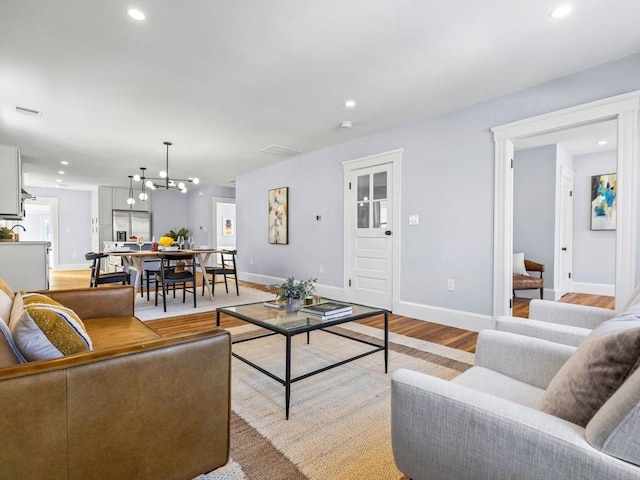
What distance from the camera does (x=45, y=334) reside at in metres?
1.11

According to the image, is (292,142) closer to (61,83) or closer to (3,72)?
(61,83)

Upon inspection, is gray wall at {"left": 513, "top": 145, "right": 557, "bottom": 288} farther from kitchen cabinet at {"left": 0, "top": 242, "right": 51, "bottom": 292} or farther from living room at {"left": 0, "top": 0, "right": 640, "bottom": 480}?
kitchen cabinet at {"left": 0, "top": 242, "right": 51, "bottom": 292}

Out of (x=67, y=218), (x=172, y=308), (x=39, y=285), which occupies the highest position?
(x=67, y=218)

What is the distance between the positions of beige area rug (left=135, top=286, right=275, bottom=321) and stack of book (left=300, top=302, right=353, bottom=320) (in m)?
2.54

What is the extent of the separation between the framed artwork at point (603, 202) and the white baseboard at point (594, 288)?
947mm

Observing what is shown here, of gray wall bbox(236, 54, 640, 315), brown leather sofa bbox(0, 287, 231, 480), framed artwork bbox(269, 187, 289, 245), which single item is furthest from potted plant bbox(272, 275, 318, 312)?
framed artwork bbox(269, 187, 289, 245)

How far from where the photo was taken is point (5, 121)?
4051 mm

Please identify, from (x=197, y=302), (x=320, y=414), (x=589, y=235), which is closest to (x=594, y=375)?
(x=320, y=414)

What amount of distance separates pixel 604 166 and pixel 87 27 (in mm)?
7050

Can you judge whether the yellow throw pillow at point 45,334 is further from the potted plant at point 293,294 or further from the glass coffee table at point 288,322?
the potted plant at point 293,294

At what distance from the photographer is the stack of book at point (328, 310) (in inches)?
85.1

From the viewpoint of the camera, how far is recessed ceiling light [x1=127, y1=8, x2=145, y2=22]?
2.04 meters

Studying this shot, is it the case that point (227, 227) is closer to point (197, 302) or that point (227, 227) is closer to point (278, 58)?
point (197, 302)

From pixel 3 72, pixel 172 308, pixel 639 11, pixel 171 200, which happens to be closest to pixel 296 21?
pixel 639 11
